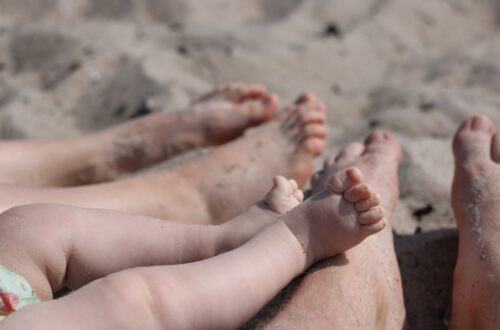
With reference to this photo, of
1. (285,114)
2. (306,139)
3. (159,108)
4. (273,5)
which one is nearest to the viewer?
(306,139)

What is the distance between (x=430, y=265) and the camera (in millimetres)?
1879

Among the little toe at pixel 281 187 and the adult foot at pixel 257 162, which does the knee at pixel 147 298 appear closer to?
the little toe at pixel 281 187

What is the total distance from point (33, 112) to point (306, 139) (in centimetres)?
124

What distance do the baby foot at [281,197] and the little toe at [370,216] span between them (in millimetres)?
182

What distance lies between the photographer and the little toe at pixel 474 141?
1934 mm

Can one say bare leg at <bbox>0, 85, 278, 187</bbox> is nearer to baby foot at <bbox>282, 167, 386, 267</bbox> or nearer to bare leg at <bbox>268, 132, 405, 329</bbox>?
bare leg at <bbox>268, 132, 405, 329</bbox>

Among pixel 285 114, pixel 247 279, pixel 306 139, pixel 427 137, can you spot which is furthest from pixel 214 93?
pixel 247 279

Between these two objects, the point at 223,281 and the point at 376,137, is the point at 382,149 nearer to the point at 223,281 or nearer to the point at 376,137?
the point at 376,137

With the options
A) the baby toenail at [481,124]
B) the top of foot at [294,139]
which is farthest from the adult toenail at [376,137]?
the baby toenail at [481,124]

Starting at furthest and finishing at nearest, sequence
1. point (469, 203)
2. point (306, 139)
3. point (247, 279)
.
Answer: point (306, 139)
point (469, 203)
point (247, 279)

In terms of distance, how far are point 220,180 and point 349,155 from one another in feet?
1.27

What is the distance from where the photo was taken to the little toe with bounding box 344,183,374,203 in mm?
1476

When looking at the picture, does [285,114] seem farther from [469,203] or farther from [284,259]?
[284,259]

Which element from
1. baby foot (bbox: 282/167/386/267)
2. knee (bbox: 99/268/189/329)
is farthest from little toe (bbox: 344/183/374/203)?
knee (bbox: 99/268/189/329)
